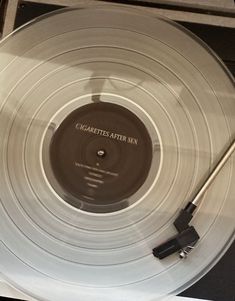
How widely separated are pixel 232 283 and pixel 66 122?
33 cm

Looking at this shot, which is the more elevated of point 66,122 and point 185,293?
point 66,122

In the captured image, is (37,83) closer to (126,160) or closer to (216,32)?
(126,160)

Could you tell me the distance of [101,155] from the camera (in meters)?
0.73

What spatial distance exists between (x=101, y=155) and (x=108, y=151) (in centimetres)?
1

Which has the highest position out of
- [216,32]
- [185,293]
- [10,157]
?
[216,32]

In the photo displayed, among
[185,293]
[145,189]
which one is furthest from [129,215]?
[185,293]

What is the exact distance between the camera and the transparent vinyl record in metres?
0.69

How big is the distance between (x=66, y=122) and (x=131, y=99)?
3.8 inches

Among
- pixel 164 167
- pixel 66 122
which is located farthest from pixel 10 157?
pixel 164 167

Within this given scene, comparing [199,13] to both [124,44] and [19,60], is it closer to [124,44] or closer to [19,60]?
[124,44]

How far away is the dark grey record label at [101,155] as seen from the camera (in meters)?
0.72

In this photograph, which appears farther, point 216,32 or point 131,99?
point 216,32

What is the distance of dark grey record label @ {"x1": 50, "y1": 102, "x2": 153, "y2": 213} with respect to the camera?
72cm

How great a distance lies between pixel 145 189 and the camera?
716mm
